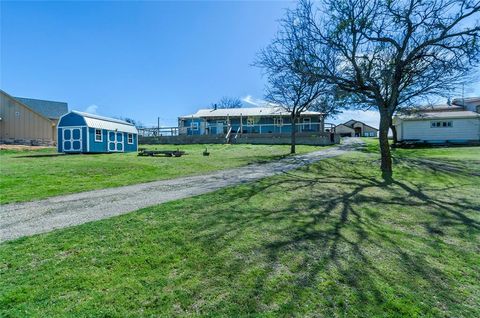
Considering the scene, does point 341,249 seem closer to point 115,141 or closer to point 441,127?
point 115,141

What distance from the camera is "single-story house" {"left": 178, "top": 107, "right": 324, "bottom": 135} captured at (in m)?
34.5

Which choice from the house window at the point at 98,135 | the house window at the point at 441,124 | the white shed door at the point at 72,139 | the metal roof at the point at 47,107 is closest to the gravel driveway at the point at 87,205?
the white shed door at the point at 72,139

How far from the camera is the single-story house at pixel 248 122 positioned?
113 feet

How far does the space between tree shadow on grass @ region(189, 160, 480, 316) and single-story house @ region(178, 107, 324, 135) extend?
27500mm

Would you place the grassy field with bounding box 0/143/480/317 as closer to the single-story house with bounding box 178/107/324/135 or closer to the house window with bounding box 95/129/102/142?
the house window with bounding box 95/129/102/142

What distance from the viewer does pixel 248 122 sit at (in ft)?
120

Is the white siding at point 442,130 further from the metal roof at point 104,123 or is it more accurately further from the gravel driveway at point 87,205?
the metal roof at point 104,123

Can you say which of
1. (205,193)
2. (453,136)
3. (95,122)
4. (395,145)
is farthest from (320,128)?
(205,193)

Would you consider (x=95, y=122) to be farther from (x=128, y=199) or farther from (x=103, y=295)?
(x=103, y=295)

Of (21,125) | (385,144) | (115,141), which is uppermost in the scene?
(21,125)

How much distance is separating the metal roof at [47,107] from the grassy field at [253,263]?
43.7m

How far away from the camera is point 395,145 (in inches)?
1147

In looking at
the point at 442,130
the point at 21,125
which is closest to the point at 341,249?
the point at 442,130

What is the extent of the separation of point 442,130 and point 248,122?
22419 mm
